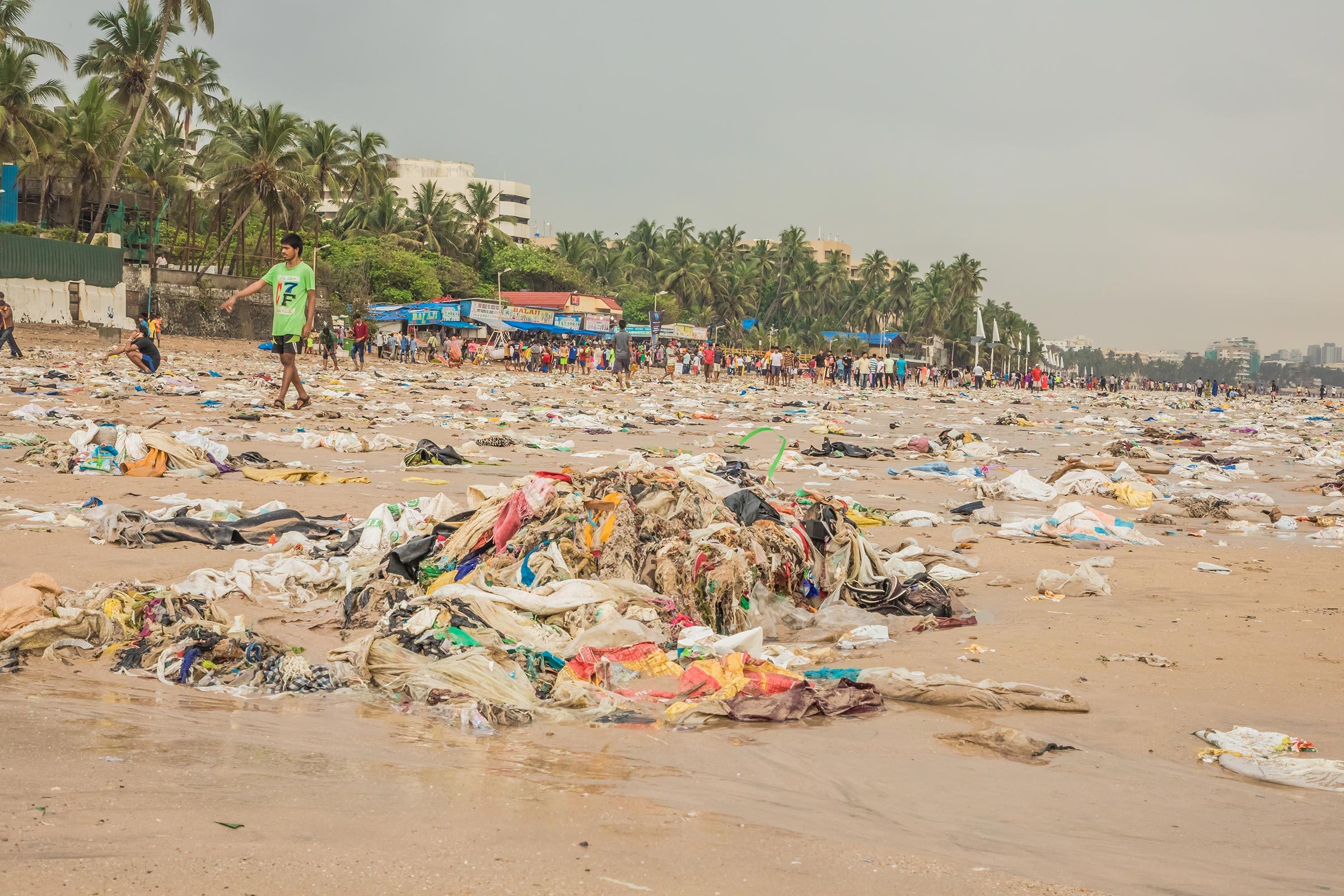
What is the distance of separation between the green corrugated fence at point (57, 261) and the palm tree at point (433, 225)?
32601 millimetres

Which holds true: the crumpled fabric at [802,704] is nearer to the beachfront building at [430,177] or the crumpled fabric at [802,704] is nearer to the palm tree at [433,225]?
the palm tree at [433,225]

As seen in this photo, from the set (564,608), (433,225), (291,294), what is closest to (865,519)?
(564,608)

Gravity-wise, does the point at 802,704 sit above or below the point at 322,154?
below

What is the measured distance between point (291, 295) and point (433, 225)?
57.0 m

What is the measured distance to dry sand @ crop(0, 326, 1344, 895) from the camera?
212 cm

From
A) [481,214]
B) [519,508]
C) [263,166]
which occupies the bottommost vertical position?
[519,508]

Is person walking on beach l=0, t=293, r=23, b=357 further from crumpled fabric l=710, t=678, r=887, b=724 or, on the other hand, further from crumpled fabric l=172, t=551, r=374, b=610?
crumpled fabric l=710, t=678, r=887, b=724

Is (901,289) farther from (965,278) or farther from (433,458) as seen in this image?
(433,458)

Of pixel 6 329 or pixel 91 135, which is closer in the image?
pixel 6 329

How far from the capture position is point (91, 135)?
3675 centimetres

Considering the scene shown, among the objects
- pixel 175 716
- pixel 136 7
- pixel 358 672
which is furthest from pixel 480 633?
pixel 136 7

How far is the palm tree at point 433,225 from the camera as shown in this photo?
6388cm

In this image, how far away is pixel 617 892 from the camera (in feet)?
6.66

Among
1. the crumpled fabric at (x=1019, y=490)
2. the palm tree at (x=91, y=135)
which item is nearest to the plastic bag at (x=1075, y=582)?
the crumpled fabric at (x=1019, y=490)
